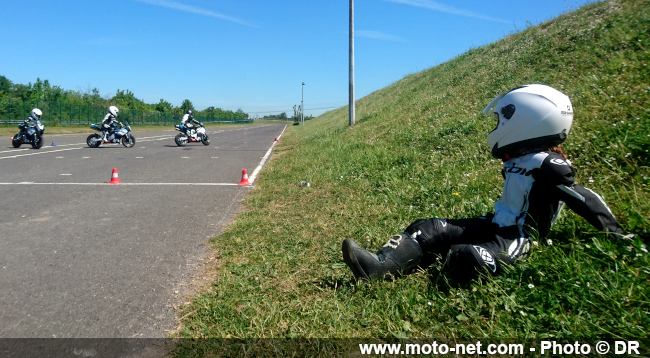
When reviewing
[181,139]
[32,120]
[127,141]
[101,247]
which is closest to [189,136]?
[181,139]

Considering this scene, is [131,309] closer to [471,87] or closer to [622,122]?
[622,122]

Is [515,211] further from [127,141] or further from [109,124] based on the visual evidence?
[109,124]

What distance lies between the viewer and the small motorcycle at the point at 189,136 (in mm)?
20059

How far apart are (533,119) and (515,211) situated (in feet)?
2.22

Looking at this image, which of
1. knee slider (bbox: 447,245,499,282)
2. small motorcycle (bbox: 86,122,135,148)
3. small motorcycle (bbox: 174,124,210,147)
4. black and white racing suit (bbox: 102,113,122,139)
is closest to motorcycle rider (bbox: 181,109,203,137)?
small motorcycle (bbox: 174,124,210,147)

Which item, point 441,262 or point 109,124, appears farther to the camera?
point 109,124

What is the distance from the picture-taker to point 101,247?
4410 mm

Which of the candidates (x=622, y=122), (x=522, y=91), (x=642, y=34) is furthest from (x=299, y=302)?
(x=642, y=34)

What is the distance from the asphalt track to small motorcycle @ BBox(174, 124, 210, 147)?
418 inches

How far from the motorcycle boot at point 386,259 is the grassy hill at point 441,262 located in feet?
0.32

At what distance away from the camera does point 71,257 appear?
13.4 feet

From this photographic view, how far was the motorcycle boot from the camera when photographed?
300 centimetres

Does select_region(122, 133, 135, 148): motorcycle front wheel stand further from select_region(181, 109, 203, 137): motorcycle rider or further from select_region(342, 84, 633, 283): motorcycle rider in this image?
select_region(342, 84, 633, 283): motorcycle rider

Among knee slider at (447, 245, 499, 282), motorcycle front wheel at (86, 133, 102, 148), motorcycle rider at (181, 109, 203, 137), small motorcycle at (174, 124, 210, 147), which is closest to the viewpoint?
knee slider at (447, 245, 499, 282)
